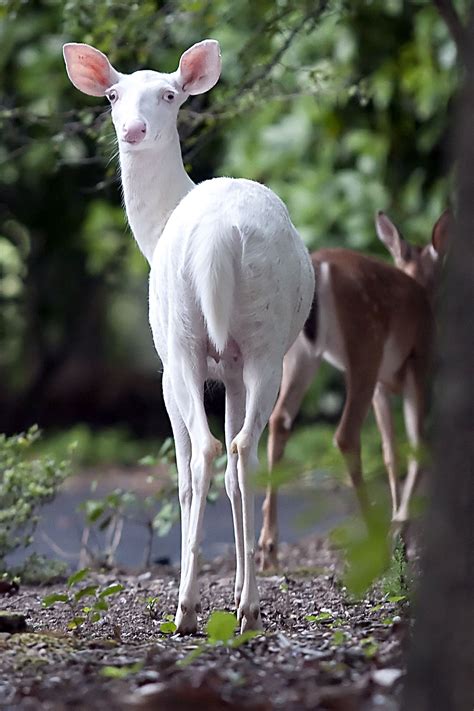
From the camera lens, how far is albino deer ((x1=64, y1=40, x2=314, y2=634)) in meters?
Answer: 4.19

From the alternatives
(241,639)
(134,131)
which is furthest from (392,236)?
(241,639)

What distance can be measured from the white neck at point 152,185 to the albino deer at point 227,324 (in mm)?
252

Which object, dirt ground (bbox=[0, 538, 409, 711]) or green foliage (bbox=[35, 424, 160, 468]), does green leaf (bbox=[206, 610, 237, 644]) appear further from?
green foliage (bbox=[35, 424, 160, 468])

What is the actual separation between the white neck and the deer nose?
197 millimetres

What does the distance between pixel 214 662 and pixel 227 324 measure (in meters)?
1.18

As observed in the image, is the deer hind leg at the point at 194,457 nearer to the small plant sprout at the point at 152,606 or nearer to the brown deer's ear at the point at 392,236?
the small plant sprout at the point at 152,606

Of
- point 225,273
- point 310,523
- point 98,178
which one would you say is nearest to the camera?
point 310,523

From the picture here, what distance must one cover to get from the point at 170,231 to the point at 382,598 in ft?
5.20

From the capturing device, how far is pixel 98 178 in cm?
1529

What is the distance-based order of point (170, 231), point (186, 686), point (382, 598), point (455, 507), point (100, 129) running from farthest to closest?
point (100, 129) < point (382, 598) < point (170, 231) < point (186, 686) < point (455, 507)

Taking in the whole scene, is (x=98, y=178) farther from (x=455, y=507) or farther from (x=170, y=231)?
(x=455, y=507)

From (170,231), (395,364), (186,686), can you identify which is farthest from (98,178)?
(186,686)

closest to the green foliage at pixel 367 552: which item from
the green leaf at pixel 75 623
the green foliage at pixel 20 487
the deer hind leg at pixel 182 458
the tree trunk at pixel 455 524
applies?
the tree trunk at pixel 455 524

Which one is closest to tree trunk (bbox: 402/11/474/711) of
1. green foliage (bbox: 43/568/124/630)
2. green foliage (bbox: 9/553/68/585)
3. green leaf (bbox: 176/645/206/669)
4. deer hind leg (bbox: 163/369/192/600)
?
green leaf (bbox: 176/645/206/669)
